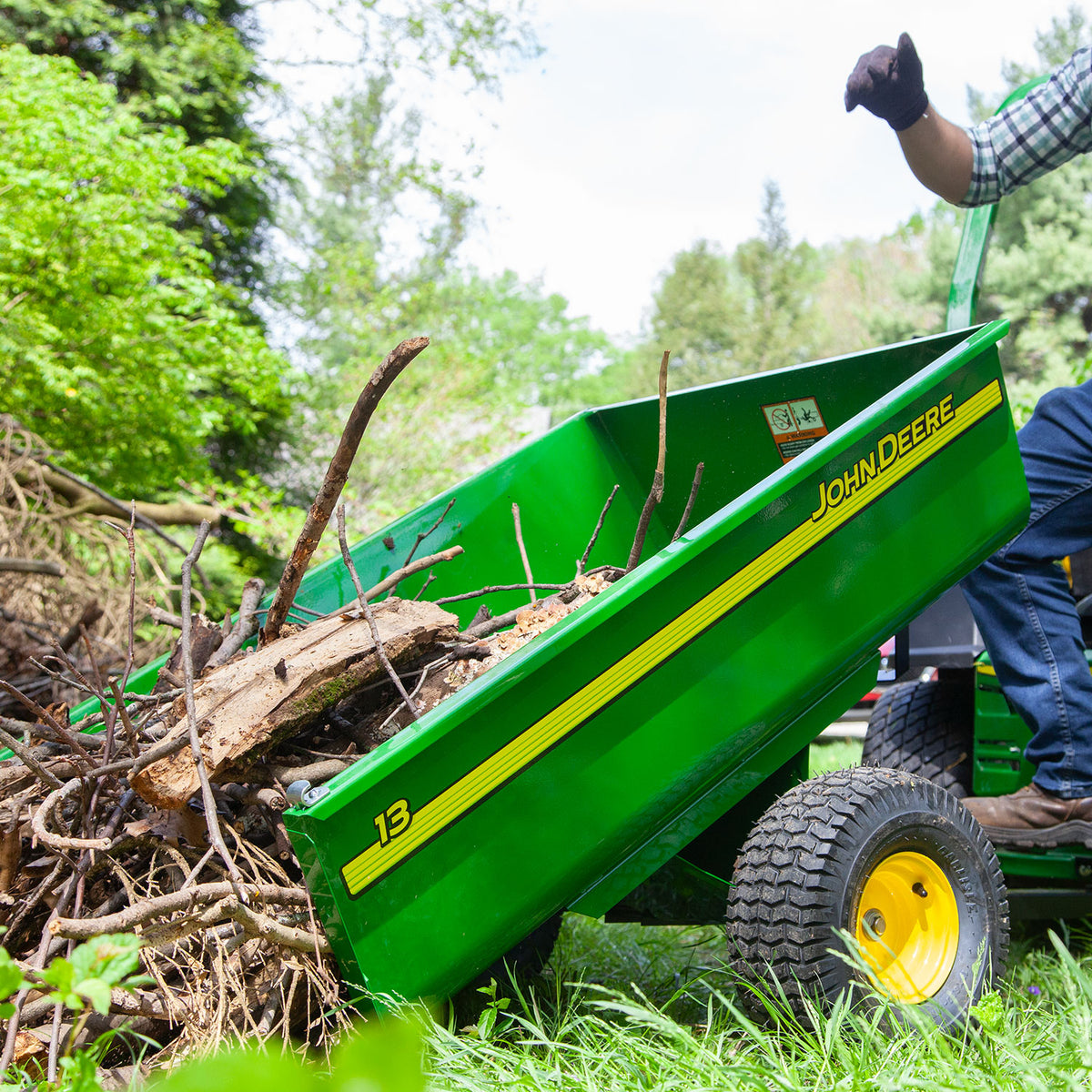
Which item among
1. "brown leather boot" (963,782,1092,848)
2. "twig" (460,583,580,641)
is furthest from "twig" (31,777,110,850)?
"brown leather boot" (963,782,1092,848)

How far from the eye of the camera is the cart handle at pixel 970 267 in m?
2.95

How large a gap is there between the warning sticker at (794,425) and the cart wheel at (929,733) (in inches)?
35.2

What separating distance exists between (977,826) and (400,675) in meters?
1.28

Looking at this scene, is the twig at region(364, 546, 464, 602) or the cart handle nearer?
the twig at region(364, 546, 464, 602)

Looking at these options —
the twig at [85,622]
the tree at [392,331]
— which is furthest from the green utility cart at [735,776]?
the tree at [392,331]

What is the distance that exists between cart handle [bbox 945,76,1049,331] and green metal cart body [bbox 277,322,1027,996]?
0.41 m

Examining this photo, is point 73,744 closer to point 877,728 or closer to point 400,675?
point 400,675

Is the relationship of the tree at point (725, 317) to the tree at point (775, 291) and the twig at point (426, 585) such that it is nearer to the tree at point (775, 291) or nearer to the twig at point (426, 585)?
the tree at point (775, 291)

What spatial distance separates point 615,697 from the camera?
5.80ft

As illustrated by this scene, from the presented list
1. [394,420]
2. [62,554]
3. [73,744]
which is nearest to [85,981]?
[73,744]

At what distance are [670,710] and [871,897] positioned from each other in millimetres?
579

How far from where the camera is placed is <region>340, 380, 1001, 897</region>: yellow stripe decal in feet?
5.14

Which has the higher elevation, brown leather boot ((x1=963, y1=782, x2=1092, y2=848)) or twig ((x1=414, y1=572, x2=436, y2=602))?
twig ((x1=414, y1=572, x2=436, y2=602))

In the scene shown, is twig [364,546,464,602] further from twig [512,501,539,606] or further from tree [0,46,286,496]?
tree [0,46,286,496]
